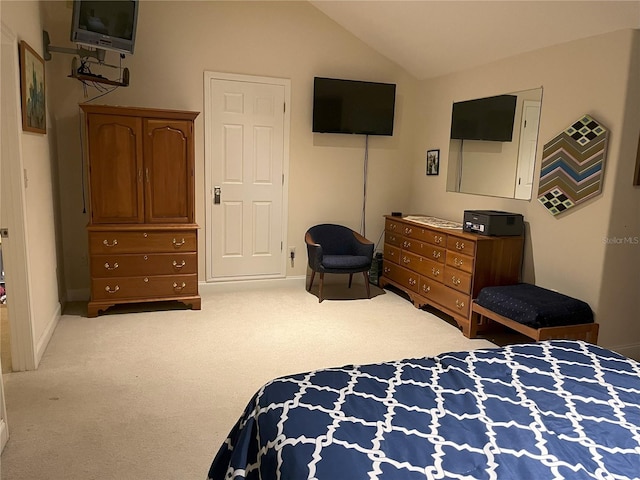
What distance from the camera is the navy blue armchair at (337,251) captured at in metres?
4.69

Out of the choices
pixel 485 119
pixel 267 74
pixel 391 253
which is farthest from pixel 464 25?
pixel 391 253

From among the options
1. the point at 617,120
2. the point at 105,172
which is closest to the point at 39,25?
the point at 105,172

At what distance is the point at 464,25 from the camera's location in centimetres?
404

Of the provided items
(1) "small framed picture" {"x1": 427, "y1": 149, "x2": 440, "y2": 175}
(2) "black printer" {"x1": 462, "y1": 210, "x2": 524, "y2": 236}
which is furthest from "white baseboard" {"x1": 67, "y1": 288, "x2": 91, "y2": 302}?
(1) "small framed picture" {"x1": 427, "y1": 149, "x2": 440, "y2": 175}

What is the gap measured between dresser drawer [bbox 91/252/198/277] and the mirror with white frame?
9.01ft

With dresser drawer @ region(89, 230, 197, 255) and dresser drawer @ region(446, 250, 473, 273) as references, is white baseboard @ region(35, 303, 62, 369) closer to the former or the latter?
dresser drawer @ region(89, 230, 197, 255)

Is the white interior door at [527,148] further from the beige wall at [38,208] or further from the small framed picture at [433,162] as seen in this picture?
the beige wall at [38,208]

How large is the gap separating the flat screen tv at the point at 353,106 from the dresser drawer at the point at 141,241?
184cm

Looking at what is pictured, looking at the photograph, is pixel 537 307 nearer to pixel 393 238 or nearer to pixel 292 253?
pixel 393 238

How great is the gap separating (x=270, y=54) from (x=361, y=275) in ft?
8.68

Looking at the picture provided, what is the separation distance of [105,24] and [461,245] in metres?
3.35

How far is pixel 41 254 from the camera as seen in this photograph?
3.52 metres

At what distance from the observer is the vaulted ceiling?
3258 millimetres

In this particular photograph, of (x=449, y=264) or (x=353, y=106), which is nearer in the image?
(x=449, y=264)
